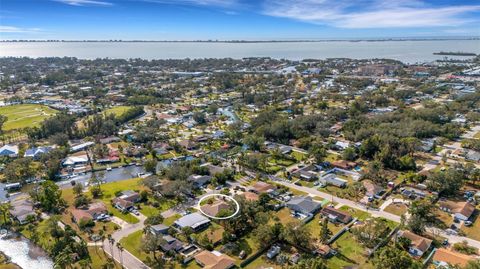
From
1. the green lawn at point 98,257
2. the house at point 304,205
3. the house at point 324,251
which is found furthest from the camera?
the house at point 304,205

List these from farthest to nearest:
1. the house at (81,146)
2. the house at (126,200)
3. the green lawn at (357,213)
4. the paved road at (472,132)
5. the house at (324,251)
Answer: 1. the paved road at (472,132)
2. the house at (81,146)
3. the house at (126,200)
4. the green lawn at (357,213)
5. the house at (324,251)

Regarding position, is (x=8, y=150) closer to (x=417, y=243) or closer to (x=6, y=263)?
(x=6, y=263)

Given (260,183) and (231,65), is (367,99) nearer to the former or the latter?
(260,183)

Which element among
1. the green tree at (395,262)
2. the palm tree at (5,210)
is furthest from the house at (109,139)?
the green tree at (395,262)

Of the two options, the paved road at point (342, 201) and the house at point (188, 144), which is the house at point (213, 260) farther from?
the house at point (188, 144)

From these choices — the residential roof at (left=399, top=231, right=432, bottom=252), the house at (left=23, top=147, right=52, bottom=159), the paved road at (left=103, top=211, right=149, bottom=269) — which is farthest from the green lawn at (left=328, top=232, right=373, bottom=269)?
the house at (left=23, top=147, right=52, bottom=159)

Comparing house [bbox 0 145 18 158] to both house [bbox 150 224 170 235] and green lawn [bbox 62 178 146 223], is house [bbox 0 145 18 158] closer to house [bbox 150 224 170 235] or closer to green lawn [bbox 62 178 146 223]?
green lawn [bbox 62 178 146 223]
